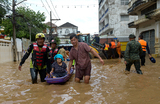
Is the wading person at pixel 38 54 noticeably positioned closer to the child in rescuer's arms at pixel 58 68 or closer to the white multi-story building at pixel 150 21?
the child in rescuer's arms at pixel 58 68

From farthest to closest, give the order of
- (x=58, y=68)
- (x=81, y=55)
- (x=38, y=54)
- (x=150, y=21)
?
(x=150, y=21) < (x=58, y=68) < (x=38, y=54) < (x=81, y=55)

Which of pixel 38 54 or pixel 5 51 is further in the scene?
pixel 5 51

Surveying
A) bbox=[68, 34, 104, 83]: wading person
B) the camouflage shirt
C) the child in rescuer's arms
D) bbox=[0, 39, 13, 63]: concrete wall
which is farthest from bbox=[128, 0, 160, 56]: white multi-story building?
bbox=[0, 39, 13, 63]: concrete wall

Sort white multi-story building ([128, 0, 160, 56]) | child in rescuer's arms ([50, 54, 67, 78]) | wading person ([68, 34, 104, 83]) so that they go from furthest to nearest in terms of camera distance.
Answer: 1. white multi-story building ([128, 0, 160, 56])
2. child in rescuer's arms ([50, 54, 67, 78])
3. wading person ([68, 34, 104, 83])

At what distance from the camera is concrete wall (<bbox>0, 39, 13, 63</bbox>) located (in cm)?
1496

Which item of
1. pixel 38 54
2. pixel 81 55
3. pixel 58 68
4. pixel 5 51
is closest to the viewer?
pixel 81 55

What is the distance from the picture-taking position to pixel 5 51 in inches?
619

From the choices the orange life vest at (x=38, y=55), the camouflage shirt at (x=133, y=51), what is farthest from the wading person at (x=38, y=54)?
the camouflage shirt at (x=133, y=51)

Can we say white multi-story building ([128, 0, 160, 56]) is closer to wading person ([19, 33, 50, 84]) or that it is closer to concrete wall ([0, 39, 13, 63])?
wading person ([19, 33, 50, 84])

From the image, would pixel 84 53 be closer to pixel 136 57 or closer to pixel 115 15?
pixel 136 57

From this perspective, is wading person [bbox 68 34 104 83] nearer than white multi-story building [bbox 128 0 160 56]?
Yes

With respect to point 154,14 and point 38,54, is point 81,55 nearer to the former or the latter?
point 38,54

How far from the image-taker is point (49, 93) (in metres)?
4.02

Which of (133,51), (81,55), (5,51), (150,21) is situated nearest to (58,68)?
(81,55)
